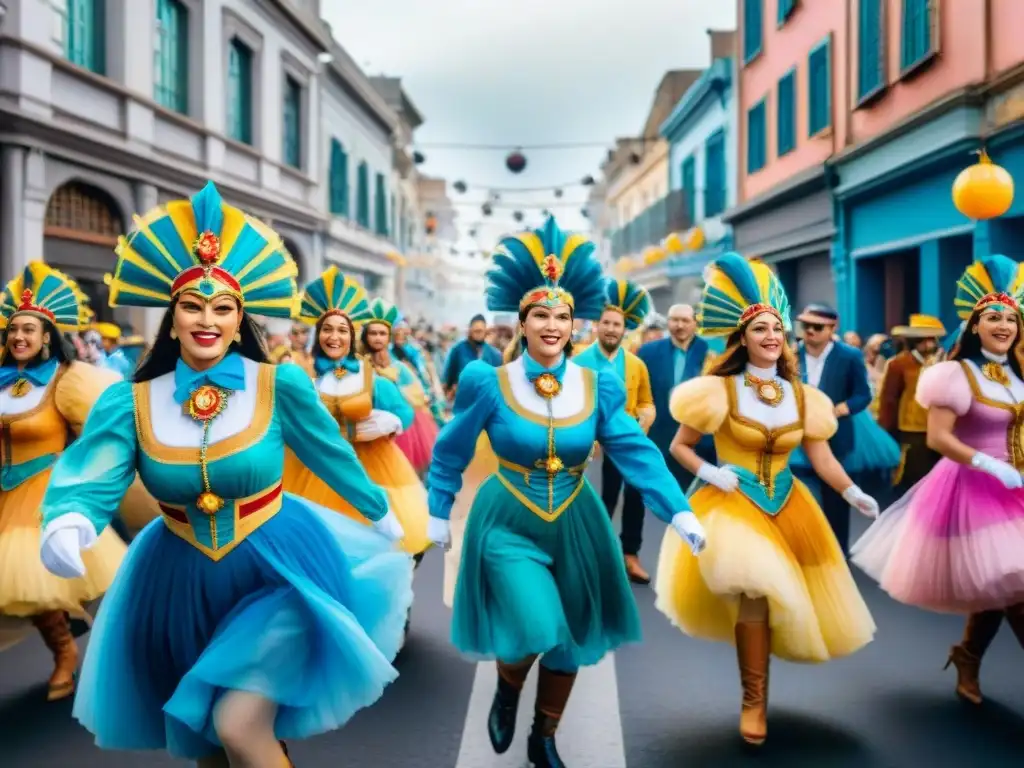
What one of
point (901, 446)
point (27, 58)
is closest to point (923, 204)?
point (901, 446)

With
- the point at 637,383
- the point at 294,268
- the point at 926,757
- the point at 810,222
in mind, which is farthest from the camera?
the point at 810,222

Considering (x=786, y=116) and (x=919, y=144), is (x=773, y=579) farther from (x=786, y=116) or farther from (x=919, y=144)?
(x=786, y=116)

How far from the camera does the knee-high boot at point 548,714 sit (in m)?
4.02

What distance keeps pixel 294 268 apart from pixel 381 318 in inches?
176

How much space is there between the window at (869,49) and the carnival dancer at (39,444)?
1318cm

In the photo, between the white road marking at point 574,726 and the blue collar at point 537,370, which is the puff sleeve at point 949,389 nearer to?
the blue collar at point 537,370

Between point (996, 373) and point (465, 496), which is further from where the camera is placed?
point (465, 496)

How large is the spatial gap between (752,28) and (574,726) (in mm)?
20027

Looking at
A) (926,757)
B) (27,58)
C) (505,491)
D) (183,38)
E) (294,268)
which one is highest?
(183,38)

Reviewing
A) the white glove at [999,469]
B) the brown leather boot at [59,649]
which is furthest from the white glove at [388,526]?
the white glove at [999,469]

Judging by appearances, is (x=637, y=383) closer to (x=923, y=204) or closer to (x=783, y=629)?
(x=783, y=629)

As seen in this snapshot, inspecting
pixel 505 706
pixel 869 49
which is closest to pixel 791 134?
pixel 869 49

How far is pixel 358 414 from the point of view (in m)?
6.34

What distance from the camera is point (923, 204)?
46.5ft
